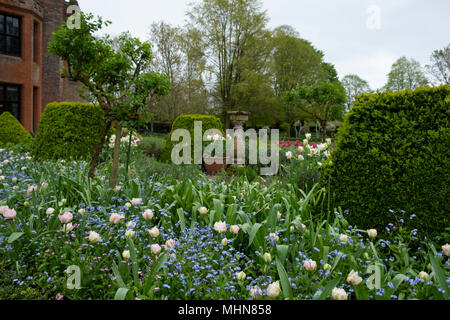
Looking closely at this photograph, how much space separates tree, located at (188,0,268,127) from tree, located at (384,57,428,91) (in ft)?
48.4

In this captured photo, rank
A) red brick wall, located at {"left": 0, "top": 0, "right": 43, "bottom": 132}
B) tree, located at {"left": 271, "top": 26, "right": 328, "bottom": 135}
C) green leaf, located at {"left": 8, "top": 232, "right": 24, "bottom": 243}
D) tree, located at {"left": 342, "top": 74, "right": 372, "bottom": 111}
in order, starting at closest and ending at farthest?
green leaf, located at {"left": 8, "top": 232, "right": 24, "bottom": 243} < red brick wall, located at {"left": 0, "top": 0, "right": 43, "bottom": 132} < tree, located at {"left": 271, "top": 26, "right": 328, "bottom": 135} < tree, located at {"left": 342, "top": 74, "right": 372, "bottom": 111}

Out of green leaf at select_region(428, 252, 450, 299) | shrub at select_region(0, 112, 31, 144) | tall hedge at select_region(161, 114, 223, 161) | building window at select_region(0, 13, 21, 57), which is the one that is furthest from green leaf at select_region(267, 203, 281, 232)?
building window at select_region(0, 13, 21, 57)

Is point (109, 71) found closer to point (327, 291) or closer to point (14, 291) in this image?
point (14, 291)

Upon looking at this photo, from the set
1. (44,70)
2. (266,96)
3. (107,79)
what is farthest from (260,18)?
(107,79)

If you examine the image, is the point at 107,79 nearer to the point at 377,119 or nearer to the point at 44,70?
the point at 377,119

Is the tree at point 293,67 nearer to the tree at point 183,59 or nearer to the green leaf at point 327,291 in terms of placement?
the tree at point 183,59

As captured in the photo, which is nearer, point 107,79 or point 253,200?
point 253,200

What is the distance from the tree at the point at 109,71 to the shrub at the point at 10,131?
871 centimetres

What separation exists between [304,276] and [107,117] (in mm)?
3151

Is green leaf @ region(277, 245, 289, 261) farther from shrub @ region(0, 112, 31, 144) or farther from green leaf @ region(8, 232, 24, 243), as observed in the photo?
shrub @ region(0, 112, 31, 144)

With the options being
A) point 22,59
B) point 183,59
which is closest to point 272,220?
point 22,59

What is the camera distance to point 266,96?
24.2 m

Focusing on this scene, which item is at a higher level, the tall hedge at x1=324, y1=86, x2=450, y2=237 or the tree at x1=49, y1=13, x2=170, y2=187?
the tree at x1=49, y1=13, x2=170, y2=187

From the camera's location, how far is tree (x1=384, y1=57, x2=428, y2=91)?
99.2 ft
